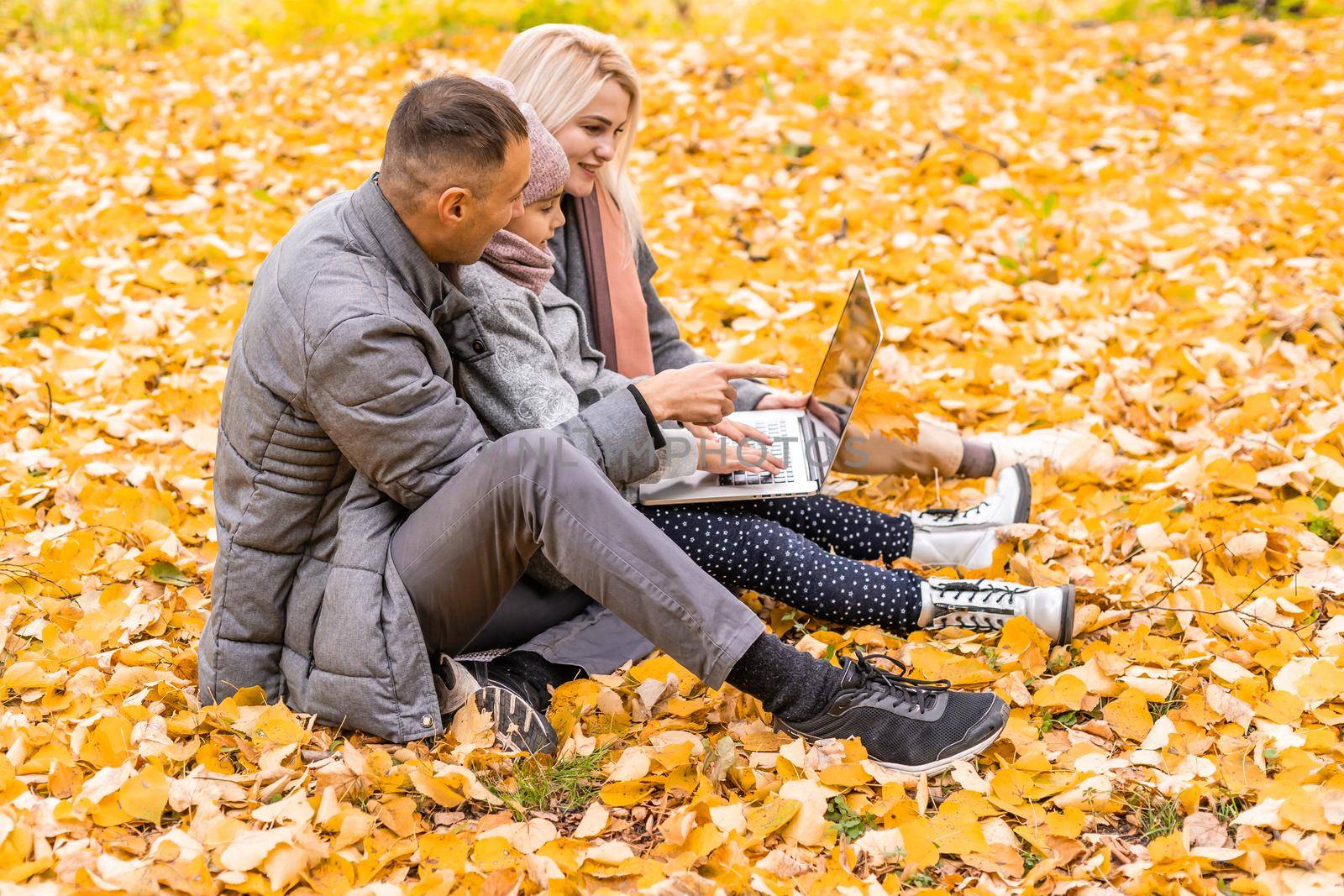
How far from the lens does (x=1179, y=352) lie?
11.1 ft

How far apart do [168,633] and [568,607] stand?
0.86 m

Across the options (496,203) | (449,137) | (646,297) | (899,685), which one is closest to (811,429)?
(646,297)

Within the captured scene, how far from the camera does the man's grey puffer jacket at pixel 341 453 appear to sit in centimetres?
182

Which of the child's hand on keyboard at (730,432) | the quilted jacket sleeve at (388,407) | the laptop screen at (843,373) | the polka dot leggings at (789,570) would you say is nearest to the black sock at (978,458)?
the laptop screen at (843,373)

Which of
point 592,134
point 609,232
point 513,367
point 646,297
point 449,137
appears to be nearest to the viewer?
point 449,137

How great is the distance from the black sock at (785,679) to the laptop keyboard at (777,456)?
498 mm

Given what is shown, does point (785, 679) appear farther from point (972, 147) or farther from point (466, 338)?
point (972, 147)

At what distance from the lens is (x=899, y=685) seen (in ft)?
6.73

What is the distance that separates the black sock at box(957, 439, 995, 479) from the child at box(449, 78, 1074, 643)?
55cm

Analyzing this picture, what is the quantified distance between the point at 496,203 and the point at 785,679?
95cm

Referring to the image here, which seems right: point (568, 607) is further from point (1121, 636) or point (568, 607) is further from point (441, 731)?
point (1121, 636)

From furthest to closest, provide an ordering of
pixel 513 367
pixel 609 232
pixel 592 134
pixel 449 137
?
pixel 609 232
pixel 592 134
pixel 513 367
pixel 449 137

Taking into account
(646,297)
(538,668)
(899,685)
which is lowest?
(538,668)

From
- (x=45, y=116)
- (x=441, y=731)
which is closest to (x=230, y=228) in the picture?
(x=45, y=116)
